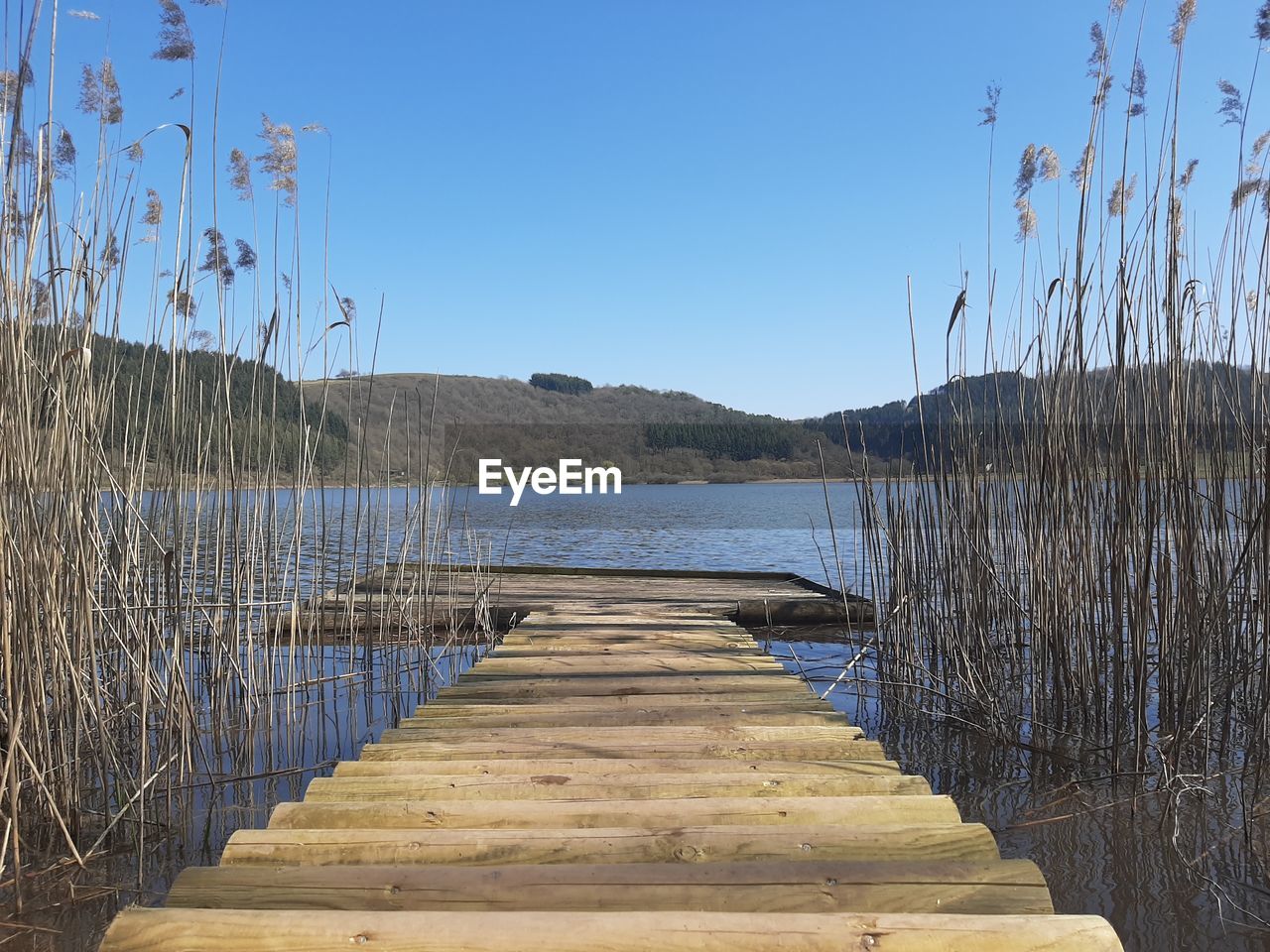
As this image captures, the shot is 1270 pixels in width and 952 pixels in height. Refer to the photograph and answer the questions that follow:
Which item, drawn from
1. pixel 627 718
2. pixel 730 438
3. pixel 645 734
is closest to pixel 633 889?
pixel 645 734

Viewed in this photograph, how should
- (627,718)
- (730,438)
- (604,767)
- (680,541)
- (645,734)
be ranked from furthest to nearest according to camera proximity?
(730,438) < (680,541) < (627,718) < (645,734) < (604,767)

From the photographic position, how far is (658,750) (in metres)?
2.53

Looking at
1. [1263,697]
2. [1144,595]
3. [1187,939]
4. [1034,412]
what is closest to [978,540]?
[1034,412]

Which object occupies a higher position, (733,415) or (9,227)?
(733,415)

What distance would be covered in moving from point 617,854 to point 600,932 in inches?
16.1

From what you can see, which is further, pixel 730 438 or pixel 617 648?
pixel 730 438

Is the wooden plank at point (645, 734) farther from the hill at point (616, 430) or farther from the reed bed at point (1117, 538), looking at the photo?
the hill at point (616, 430)

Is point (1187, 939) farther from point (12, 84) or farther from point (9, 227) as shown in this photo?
point (12, 84)

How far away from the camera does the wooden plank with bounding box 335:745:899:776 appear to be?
2312 millimetres

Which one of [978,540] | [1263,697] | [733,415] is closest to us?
[1263,697]

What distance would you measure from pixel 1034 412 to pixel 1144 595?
85cm

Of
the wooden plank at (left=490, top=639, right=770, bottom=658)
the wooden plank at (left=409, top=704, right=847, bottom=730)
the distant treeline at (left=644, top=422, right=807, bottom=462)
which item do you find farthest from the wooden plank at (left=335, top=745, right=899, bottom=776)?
the distant treeline at (left=644, top=422, right=807, bottom=462)

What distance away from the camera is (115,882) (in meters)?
2.33

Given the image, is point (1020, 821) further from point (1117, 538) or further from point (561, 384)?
point (561, 384)
